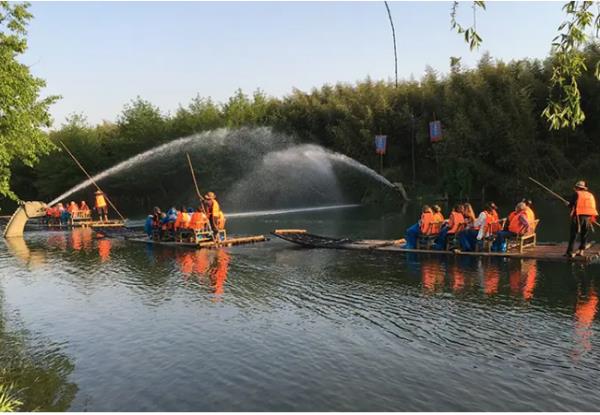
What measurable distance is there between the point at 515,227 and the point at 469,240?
5.38ft

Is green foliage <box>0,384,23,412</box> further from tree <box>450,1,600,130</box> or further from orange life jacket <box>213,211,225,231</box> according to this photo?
orange life jacket <box>213,211,225,231</box>

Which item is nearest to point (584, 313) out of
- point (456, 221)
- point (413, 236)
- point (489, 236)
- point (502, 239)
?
point (502, 239)

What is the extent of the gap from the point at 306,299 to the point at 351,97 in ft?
148

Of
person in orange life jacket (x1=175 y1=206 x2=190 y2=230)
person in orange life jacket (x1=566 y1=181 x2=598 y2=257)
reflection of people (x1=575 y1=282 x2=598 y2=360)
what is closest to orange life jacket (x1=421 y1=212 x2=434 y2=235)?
person in orange life jacket (x1=566 y1=181 x2=598 y2=257)

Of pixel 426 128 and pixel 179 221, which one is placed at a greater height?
pixel 426 128

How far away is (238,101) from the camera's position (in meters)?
66.4

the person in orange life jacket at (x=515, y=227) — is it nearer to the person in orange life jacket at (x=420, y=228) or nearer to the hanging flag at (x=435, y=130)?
the person in orange life jacket at (x=420, y=228)

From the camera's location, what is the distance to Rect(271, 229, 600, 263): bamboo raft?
18322 mm

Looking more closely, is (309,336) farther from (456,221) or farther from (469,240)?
(456,221)

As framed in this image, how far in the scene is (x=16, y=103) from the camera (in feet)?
52.9

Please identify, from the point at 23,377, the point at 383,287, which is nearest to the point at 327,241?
the point at 383,287

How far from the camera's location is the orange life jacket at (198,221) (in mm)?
25984

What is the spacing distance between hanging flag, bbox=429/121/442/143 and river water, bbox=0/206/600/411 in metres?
29.2

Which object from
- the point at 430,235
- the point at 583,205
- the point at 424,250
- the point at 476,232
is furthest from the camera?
the point at 430,235
